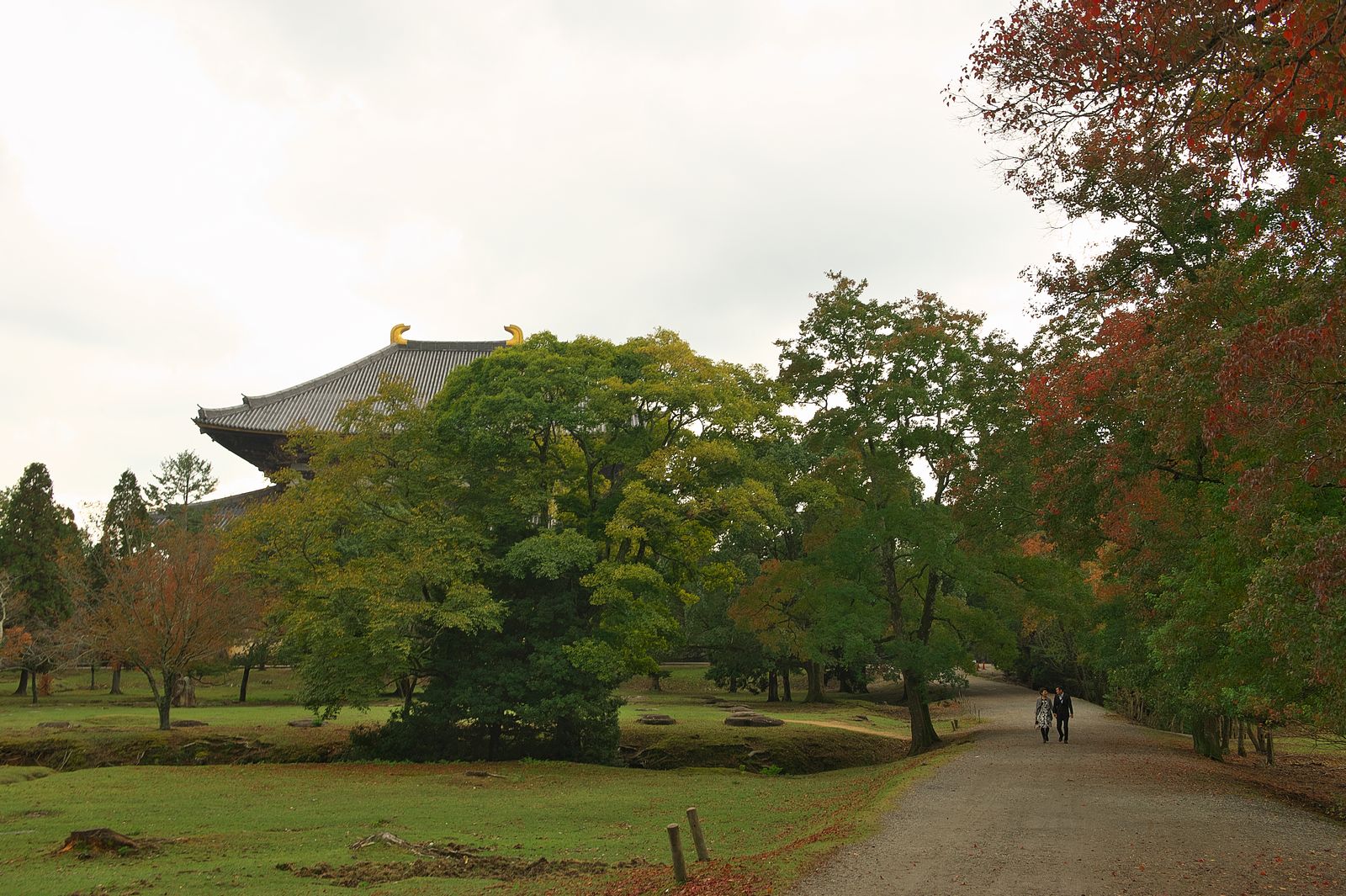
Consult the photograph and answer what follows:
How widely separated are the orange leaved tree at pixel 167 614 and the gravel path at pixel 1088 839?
18.1m

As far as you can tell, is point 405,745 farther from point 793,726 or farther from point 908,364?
point 908,364

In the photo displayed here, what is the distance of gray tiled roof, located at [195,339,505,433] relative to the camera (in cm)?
3709

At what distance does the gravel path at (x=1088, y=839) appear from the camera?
8617 mm

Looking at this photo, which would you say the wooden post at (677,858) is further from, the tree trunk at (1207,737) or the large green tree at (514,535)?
the tree trunk at (1207,737)

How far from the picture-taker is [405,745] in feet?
72.9

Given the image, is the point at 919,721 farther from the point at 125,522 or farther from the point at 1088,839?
the point at 125,522

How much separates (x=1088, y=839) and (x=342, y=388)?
37.4 m

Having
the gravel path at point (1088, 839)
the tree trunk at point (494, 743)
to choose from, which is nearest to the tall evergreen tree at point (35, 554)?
the tree trunk at point (494, 743)

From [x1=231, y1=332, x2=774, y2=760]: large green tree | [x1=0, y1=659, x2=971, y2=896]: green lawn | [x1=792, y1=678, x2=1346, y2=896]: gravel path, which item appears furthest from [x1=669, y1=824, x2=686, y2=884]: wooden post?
[x1=231, y1=332, x2=774, y2=760]: large green tree

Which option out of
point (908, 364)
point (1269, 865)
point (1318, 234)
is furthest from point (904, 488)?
point (1269, 865)

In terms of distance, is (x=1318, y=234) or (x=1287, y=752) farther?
(x=1287, y=752)

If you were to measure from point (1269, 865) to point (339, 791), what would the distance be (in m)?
14.7

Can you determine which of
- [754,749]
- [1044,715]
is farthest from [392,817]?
[1044,715]

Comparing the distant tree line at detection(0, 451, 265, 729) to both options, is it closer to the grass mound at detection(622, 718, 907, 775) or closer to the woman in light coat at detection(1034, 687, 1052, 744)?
the grass mound at detection(622, 718, 907, 775)
